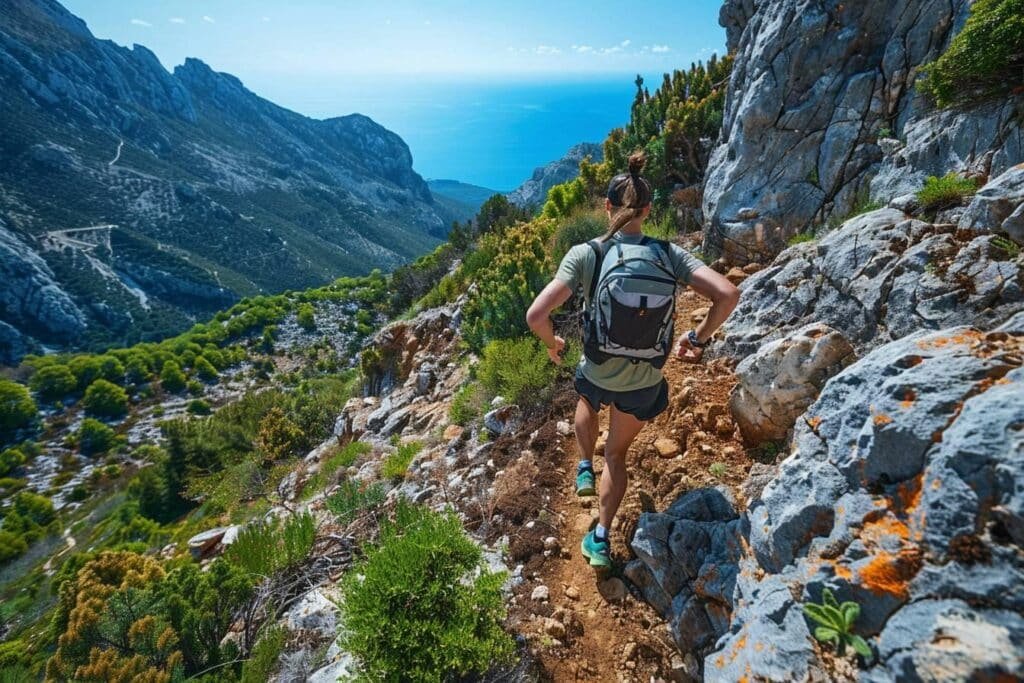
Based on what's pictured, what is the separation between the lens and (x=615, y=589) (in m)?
2.84

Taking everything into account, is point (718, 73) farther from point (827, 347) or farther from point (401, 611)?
point (401, 611)

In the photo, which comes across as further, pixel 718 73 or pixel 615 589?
pixel 718 73

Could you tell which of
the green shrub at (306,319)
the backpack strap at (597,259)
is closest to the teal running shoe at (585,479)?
the backpack strap at (597,259)

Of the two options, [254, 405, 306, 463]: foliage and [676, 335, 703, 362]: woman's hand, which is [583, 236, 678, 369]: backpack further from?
[254, 405, 306, 463]: foliage

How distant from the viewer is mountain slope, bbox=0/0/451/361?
70.9 metres

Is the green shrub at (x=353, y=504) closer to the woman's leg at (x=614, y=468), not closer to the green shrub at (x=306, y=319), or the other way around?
the woman's leg at (x=614, y=468)

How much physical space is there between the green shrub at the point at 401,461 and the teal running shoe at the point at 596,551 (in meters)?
3.25

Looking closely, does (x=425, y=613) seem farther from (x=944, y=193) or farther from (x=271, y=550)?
(x=944, y=193)

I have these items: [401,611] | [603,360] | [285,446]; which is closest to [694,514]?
[603,360]

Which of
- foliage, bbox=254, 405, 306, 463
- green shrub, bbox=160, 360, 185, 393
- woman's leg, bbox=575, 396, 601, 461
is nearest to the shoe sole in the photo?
woman's leg, bbox=575, 396, 601, 461

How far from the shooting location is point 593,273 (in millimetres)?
2553

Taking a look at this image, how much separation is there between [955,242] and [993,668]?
302 cm

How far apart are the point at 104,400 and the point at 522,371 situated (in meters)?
70.8

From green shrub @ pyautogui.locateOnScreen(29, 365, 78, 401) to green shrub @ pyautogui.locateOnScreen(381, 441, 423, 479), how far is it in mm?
75768
